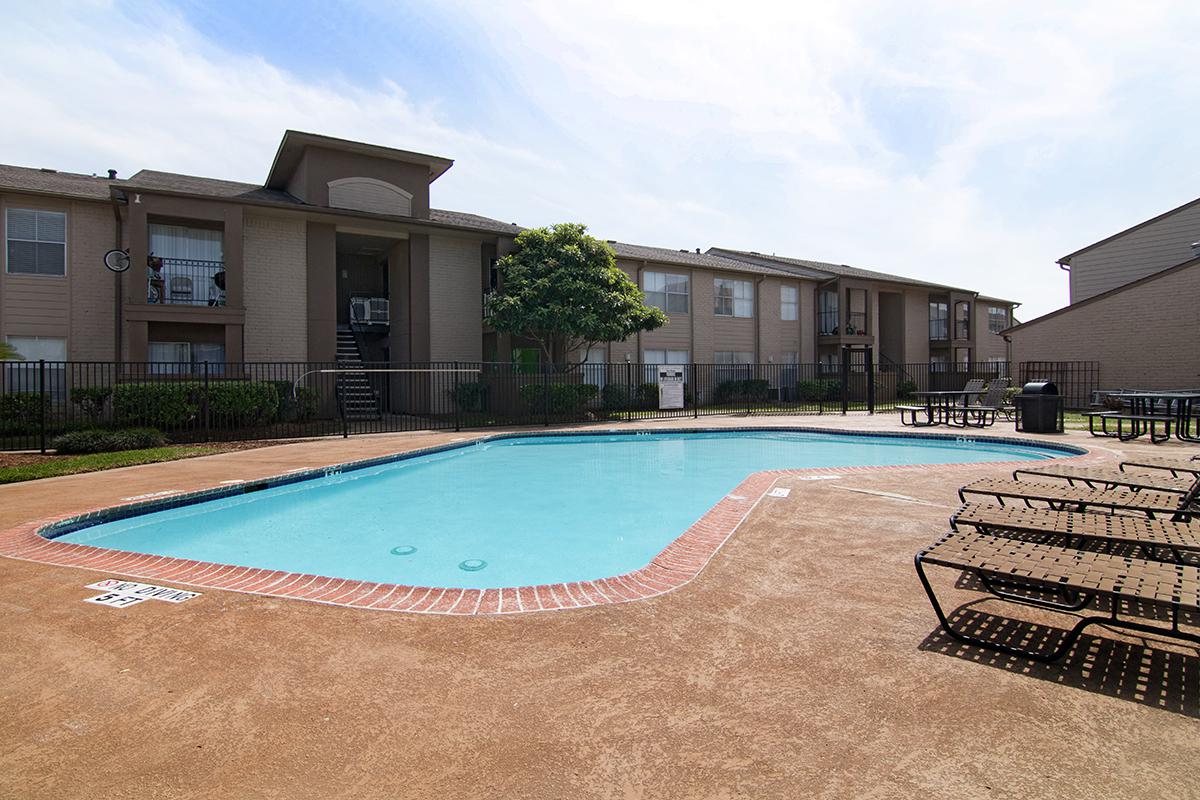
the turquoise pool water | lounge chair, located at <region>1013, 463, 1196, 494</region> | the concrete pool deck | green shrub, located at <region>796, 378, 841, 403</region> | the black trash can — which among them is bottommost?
the turquoise pool water

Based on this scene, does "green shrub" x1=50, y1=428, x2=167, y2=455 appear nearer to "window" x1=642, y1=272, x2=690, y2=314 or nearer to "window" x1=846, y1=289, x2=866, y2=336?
"window" x1=642, y1=272, x2=690, y2=314

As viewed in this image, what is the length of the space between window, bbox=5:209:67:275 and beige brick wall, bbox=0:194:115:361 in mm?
123

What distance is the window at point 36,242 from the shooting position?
1553 centimetres

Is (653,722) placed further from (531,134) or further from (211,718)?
(531,134)

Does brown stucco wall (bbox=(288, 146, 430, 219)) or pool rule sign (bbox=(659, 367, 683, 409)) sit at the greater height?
brown stucco wall (bbox=(288, 146, 430, 219))

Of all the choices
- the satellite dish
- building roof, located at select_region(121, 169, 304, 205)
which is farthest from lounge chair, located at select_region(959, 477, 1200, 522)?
the satellite dish

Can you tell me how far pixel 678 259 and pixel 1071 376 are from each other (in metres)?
15.1

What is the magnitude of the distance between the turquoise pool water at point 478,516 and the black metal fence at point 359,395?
16.1 feet

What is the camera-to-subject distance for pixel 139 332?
15.5 m

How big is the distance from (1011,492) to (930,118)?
10.1m

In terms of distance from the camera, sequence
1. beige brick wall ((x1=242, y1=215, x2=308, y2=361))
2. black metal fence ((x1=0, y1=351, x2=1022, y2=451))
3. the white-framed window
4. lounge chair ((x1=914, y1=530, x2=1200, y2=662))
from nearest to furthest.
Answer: lounge chair ((x1=914, y1=530, x2=1200, y2=662))
black metal fence ((x1=0, y1=351, x2=1022, y2=451))
beige brick wall ((x1=242, y1=215, x2=308, y2=361))
the white-framed window

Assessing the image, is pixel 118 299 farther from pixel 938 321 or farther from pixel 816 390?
Result: pixel 938 321

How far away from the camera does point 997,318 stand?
128 ft

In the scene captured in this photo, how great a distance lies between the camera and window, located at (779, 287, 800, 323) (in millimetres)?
28734
